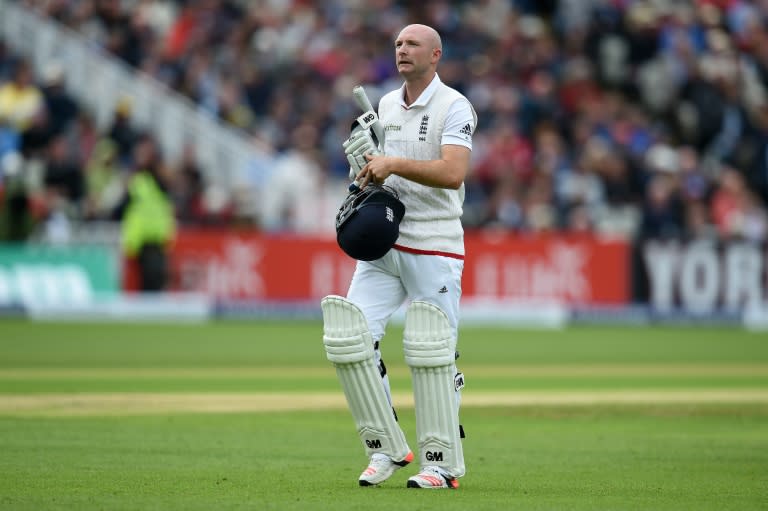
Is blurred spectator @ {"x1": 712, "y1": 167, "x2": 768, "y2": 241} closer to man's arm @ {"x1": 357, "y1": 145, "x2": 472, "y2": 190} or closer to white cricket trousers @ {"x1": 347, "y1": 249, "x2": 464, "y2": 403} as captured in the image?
white cricket trousers @ {"x1": 347, "y1": 249, "x2": 464, "y2": 403}

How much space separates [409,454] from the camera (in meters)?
7.71

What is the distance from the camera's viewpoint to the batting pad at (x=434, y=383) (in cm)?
751

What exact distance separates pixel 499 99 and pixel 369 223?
767 inches

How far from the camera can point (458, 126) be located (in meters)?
7.58

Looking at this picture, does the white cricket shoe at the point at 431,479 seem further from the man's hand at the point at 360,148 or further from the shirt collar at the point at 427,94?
the shirt collar at the point at 427,94

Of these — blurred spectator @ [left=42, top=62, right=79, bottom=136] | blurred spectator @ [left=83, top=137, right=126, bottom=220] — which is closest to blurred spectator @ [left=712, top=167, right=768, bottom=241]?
blurred spectator @ [left=83, top=137, right=126, bottom=220]

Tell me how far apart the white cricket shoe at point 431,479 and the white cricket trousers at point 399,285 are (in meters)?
0.40

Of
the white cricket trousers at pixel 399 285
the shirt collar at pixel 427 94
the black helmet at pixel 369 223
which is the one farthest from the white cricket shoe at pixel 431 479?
the shirt collar at pixel 427 94

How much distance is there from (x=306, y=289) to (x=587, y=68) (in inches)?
299

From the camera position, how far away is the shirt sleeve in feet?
24.8

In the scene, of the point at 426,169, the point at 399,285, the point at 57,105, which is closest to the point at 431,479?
the point at 399,285

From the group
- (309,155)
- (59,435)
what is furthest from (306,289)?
(59,435)

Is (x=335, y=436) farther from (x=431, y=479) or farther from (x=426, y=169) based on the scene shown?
(x=426, y=169)

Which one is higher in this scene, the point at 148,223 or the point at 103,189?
the point at 103,189
